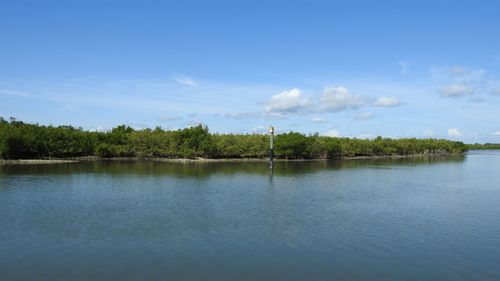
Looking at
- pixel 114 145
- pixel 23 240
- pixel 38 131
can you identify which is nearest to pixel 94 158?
pixel 114 145

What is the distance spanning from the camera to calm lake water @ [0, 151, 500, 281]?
15.5 metres

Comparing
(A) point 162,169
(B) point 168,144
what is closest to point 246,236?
(A) point 162,169

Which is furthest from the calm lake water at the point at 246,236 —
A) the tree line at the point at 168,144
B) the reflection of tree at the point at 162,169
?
the tree line at the point at 168,144

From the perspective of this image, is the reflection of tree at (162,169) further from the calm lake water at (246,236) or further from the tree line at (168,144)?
the calm lake water at (246,236)

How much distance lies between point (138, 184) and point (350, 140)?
9923 centimetres

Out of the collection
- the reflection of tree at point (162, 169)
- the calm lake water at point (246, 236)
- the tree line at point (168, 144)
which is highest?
the tree line at point (168, 144)

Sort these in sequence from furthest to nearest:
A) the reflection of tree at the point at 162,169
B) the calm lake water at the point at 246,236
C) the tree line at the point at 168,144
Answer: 1. the tree line at the point at 168,144
2. the reflection of tree at the point at 162,169
3. the calm lake water at the point at 246,236

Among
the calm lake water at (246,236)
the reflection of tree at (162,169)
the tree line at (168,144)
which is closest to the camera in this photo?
the calm lake water at (246,236)

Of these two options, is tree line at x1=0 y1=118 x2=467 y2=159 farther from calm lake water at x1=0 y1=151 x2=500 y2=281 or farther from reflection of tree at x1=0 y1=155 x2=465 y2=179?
calm lake water at x1=0 y1=151 x2=500 y2=281

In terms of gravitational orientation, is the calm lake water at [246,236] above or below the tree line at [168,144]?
below

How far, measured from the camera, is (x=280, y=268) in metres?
15.8

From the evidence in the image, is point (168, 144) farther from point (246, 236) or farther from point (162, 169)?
point (246, 236)

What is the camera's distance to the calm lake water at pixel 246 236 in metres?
15.5

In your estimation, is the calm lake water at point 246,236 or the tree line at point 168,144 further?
the tree line at point 168,144
